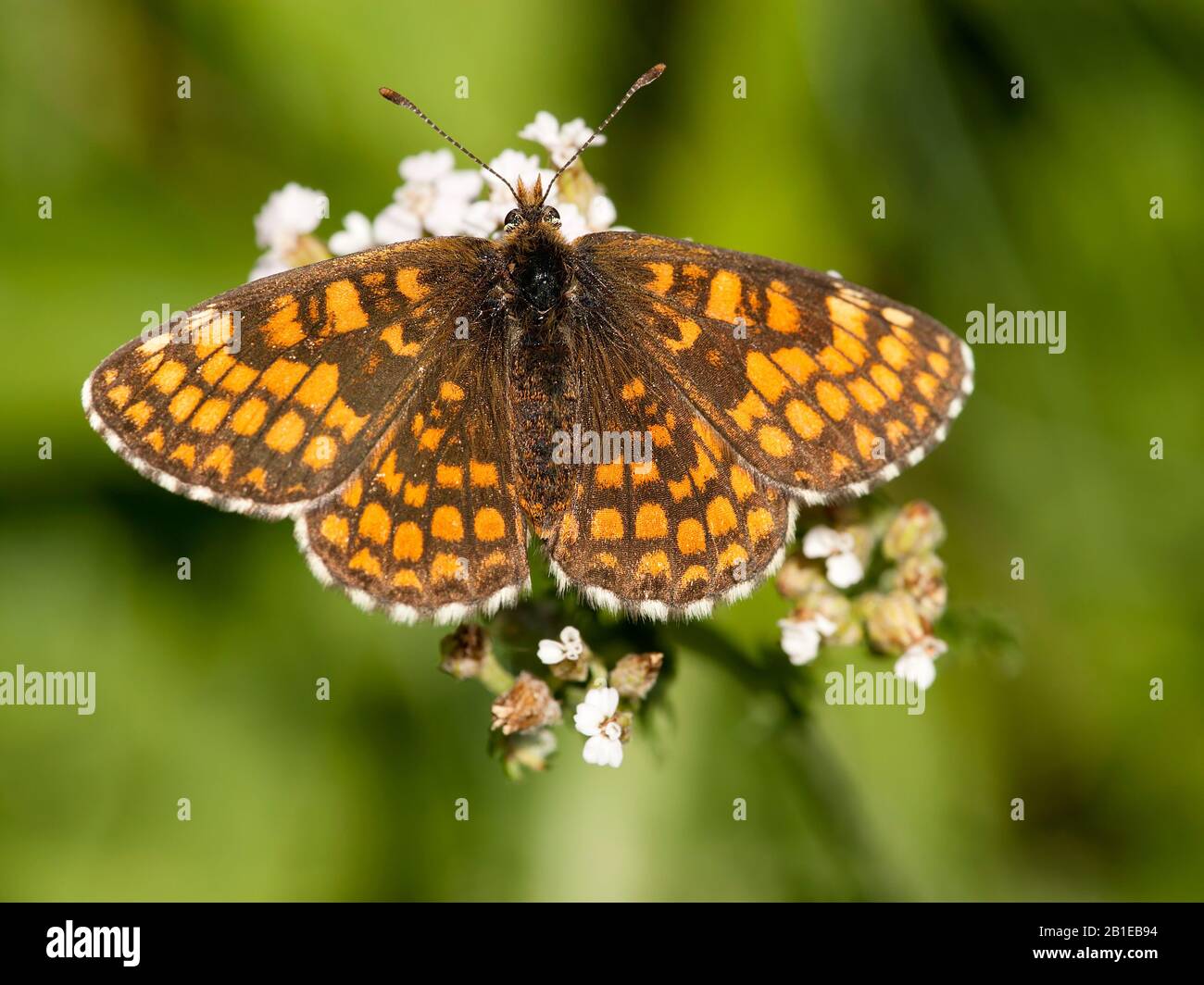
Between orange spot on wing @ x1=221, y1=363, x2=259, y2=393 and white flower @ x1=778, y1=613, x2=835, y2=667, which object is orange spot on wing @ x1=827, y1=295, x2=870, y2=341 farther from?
orange spot on wing @ x1=221, y1=363, x2=259, y2=393

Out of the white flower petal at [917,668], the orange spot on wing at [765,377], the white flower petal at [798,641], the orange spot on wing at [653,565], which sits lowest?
the white flower petal at [917,668]

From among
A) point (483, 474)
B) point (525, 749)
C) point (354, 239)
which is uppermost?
point (354, 239)

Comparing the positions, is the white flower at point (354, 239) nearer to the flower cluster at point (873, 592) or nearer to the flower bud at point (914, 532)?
the flower cluster at point (873, 592)

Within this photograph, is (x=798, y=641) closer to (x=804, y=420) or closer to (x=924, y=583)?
(x=924, y=583)

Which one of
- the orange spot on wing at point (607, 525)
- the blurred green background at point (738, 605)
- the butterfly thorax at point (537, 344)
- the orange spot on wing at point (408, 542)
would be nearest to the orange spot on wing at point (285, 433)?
the orange spot on wing at point (408, 542)

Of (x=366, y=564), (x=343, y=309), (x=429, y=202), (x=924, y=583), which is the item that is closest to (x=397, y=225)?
(x=429, y=202)

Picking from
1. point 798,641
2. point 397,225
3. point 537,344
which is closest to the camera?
point 537,344

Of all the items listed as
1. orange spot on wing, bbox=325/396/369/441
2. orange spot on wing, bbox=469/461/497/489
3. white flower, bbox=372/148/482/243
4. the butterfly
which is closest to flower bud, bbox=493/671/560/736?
the butterfly

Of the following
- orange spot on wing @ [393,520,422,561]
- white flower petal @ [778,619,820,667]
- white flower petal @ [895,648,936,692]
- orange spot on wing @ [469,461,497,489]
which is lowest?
white flower petal @ [895,648,936,692]
